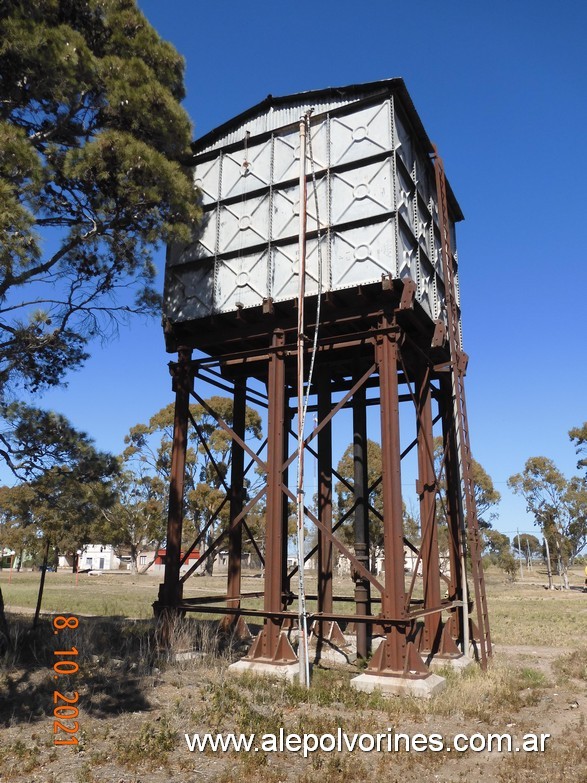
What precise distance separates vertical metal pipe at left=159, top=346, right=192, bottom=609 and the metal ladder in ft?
19.0

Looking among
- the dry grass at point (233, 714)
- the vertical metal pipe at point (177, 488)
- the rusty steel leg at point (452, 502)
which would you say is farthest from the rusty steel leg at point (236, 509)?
the rusty steel leg at point (452, 502)

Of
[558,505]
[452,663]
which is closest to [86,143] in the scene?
[452,663]

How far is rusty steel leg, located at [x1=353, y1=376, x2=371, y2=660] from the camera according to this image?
12562mm

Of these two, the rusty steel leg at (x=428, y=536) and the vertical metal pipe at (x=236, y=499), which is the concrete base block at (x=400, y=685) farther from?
the vertical metal pipe at (x=236, y=499)

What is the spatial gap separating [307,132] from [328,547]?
8.97 meters

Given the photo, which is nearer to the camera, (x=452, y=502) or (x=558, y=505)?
(x=452, y=502)

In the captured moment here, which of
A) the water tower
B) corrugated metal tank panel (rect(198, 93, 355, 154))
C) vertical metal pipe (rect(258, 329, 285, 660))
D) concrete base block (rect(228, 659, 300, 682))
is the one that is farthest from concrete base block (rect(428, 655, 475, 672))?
corrugated metal tank panel (rect(198, 93, 355, 154))

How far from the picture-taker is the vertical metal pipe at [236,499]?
14047 millimetres

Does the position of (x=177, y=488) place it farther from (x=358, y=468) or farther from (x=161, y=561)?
(x=161, y=561)

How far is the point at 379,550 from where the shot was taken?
49.3 metres

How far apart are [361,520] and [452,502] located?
7.62 feet

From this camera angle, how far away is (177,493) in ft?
42.5

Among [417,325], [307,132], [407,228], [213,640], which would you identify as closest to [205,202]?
[307,132]

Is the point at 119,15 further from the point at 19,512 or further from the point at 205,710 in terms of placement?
the point at 205,710
